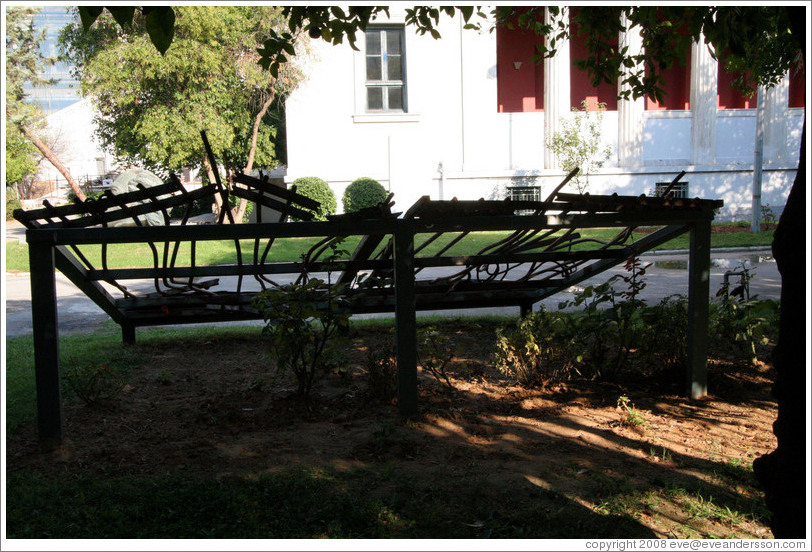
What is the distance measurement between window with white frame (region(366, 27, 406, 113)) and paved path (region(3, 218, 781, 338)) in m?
10.4

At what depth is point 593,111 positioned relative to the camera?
2428 cm

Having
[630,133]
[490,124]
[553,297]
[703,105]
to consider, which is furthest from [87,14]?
[703,105]

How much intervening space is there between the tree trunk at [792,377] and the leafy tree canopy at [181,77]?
2008 cm

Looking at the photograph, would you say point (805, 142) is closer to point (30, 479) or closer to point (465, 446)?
point (465, 446)

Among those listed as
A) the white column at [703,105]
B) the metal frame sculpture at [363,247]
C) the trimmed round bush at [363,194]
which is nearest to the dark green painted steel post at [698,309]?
the metal frame sculpture at [363,247]

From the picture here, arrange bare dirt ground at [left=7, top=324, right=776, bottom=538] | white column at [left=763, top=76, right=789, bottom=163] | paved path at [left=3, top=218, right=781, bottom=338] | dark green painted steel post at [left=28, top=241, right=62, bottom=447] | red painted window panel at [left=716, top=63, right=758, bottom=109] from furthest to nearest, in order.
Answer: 1. red painted window panel at [left=716, top=63, right=758, bottom=109]
2. white column at [left=763, top=76, right=789, bottom=163]
3. paved path at [left=3, top=218, right=781, bottom=338]
4. dark green painted steel post at [left=28, top=241, right=62, bottom=447]
5. bare dirt ground at [left=7, top=324, right=776, bottom=538]

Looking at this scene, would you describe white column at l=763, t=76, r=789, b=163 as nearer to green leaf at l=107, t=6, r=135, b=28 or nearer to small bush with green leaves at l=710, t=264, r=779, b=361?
small bush with green leaves at l=710, t=264, r=779, b=361

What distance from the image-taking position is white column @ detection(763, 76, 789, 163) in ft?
81.7

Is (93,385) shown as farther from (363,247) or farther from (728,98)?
(728,98)

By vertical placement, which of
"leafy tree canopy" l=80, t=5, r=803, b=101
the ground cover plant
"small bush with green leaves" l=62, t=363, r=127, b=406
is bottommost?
the ground cover plant

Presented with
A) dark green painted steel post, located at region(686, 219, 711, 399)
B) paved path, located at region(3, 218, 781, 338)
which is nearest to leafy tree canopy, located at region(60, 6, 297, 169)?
paved path, located at region(3, 218, 781, 338)

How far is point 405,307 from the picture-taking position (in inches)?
199

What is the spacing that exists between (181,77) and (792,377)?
21.1 metres

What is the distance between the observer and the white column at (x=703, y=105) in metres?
24.0
